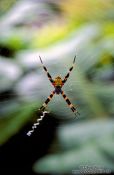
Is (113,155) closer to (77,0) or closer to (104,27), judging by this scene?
(104,27)

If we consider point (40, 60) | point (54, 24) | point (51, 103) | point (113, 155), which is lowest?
point (113, 155)

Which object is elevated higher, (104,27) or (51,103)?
(104,27)

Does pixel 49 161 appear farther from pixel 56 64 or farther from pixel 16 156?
pixel 56 64

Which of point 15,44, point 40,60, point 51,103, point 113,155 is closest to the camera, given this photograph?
point 113,155

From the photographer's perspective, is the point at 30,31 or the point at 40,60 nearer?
the point at 40,60

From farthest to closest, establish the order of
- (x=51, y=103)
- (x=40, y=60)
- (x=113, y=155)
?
(x=40, y=60), (x=51, y=103), (x=113, y=155)

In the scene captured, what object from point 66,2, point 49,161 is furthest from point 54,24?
point 49,161

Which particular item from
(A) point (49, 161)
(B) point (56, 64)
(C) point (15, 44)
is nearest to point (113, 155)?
(A) point (49, 161)
